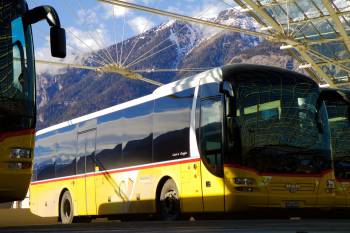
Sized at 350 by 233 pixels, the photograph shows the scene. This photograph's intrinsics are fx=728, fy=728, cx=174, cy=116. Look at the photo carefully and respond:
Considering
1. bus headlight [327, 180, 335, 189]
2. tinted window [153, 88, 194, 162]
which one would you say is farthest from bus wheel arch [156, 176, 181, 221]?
bus headlight [327, 180, 335, 189]

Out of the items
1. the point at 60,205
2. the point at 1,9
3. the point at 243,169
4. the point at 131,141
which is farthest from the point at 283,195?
the point at 60,205

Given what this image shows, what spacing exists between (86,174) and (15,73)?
8761 mm

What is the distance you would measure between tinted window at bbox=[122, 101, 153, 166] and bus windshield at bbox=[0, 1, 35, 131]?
5812 mm

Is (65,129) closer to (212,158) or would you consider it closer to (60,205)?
(60,205)

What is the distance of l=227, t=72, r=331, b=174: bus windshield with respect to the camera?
541 inches

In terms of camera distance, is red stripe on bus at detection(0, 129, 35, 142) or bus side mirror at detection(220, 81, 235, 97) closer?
red stripe on bus at detection(0, 129, 35, 142)

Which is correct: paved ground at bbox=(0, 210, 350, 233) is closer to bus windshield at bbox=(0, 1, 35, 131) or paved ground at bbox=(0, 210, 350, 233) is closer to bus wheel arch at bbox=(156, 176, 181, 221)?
bus windshield at bbox=(0, 1, 35, 131)

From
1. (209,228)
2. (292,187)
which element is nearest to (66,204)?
(292,187)

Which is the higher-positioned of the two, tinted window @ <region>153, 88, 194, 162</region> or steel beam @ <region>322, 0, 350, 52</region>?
steel beam @ <region>322, 0, 350, 52</region>

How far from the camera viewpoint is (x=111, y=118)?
17.8m

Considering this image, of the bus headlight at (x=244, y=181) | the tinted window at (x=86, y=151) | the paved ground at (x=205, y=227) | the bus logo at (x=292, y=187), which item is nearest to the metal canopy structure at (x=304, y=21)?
the tinted window at (x=86, y=151)

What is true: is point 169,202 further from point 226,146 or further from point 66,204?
point 66,204

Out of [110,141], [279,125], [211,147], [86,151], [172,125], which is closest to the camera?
[211,147]

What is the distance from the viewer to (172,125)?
15133mm
